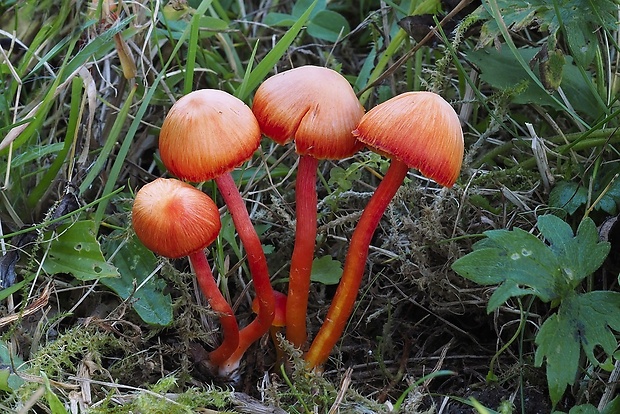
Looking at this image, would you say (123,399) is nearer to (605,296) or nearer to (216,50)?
(605,296)

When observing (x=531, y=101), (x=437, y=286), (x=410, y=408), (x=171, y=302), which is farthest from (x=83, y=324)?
(x=531, y=101)

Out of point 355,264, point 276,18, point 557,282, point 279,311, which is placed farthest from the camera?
point 276,18

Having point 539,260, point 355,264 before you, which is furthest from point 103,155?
point 539,260

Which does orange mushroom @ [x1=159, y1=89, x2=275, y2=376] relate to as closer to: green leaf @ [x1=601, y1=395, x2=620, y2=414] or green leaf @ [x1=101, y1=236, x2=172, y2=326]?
green leaf @ [x1=101, y1=236, x2=172, y2=326]

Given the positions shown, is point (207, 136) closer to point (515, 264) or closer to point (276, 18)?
point (515, 264)

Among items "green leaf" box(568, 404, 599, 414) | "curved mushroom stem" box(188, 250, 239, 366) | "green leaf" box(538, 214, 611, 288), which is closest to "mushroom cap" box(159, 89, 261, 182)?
"curved mushroom stem" box(188, 250, 239, 366)
